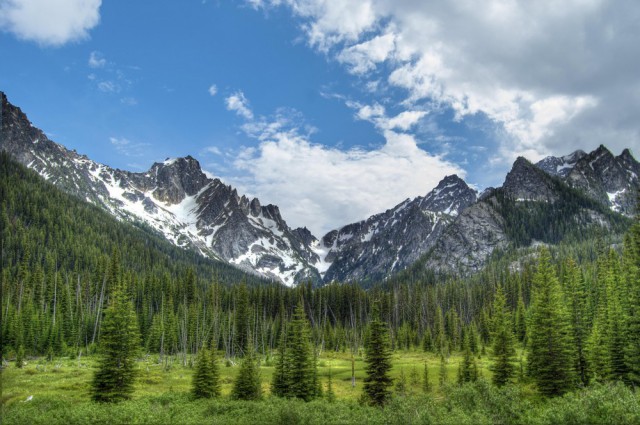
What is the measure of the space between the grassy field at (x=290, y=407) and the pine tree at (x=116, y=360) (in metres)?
2.07

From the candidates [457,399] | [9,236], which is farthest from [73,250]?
[457,399]

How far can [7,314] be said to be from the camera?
83062mm

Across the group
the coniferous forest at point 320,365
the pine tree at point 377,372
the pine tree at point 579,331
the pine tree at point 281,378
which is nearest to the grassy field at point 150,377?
the coniferous forest at point 320,365

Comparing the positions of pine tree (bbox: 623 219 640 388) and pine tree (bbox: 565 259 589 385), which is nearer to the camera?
pine tree (bbox: 623 219 640 388)

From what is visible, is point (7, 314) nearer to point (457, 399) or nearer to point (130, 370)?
point (130, 370)

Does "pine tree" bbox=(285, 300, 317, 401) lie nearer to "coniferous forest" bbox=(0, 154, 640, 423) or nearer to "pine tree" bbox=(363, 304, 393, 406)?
"coniferous forest" bbox=(0, 154, 640, 423)

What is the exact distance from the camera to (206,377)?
161 ft

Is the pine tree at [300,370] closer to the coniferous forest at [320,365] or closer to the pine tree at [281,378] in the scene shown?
the coniferous forest at [320,365]

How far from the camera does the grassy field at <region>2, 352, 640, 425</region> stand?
2459 cm

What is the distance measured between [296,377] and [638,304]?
39110 millimetres

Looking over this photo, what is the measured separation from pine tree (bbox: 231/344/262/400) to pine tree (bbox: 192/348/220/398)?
2909mm

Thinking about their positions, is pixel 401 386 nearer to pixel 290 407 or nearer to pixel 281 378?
pixel 281 378

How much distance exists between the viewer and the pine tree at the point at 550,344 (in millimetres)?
47031

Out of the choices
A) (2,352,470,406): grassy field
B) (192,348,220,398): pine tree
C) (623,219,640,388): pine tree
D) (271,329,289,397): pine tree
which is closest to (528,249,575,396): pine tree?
(623,219,640,388): pine tree
